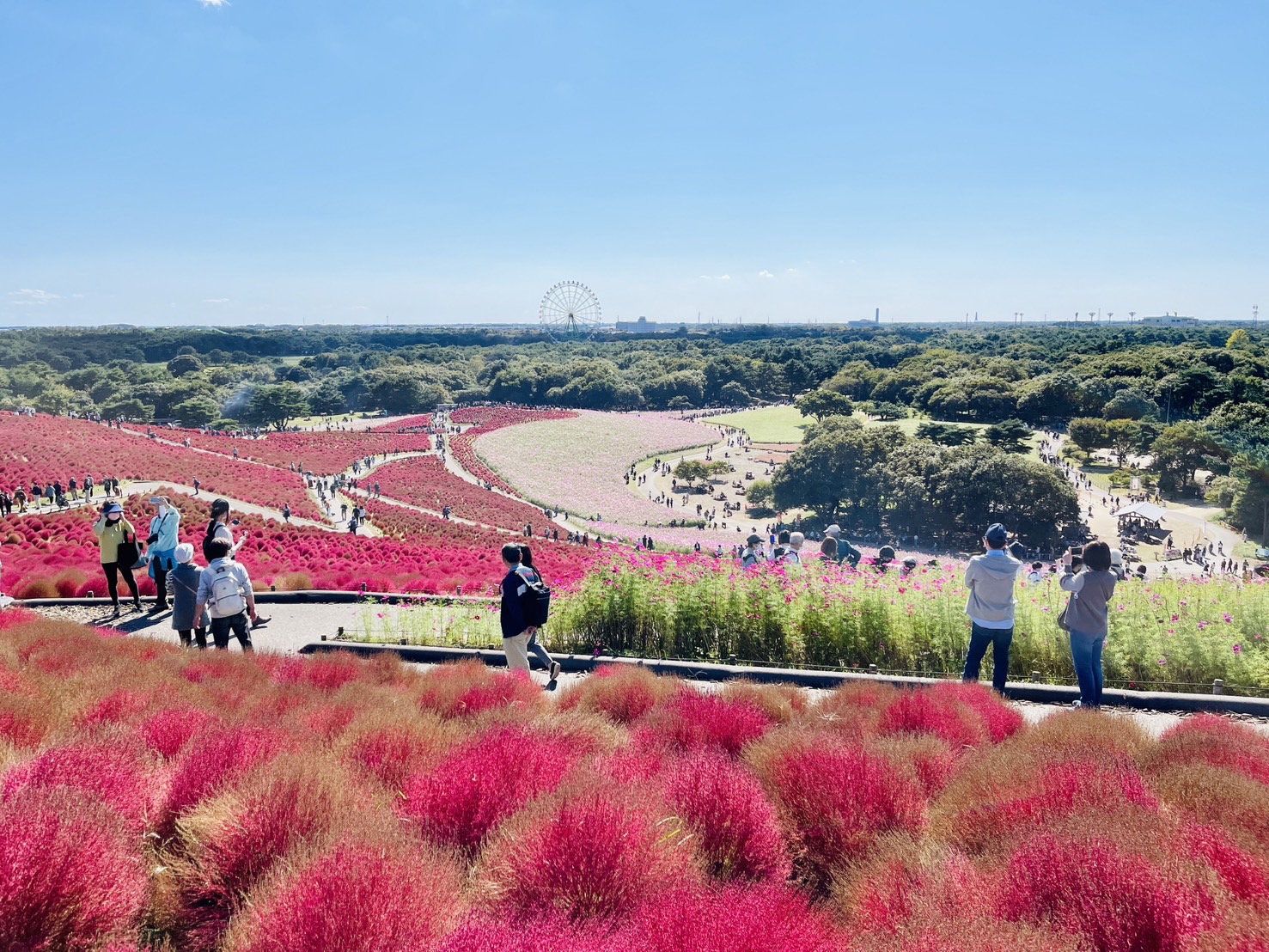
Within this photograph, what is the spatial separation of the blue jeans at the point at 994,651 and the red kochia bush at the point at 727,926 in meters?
5.20

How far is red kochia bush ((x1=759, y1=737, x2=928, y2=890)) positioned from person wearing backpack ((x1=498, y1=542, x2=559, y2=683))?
3.60m

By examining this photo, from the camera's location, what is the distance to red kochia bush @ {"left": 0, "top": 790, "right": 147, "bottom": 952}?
246 cm

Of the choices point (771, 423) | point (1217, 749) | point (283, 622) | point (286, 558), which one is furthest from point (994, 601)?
point (771, 423)

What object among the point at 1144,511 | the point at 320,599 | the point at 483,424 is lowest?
the point at 483,424

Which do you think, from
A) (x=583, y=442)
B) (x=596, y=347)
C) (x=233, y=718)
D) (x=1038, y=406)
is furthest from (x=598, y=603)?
(x=596, y=347)

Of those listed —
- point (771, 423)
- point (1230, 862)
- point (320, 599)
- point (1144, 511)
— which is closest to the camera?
point (1230, 862)

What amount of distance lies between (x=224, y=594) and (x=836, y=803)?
688 cm

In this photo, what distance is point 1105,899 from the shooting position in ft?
8.58

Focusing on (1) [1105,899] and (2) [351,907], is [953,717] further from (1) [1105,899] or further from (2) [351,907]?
(2) [351,907]

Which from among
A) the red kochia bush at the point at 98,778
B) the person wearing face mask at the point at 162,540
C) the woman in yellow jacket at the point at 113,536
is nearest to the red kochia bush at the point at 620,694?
the red kochia bush at the point at 98,778

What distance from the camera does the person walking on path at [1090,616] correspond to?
6641 mm

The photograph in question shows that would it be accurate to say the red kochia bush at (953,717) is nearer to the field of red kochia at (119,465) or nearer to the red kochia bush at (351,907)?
the red kochia bush at (351,907)

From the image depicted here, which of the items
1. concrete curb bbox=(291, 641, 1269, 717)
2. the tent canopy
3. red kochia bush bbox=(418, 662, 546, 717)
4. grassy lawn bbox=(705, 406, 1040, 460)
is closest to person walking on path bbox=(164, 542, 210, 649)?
concrete curb bbox=(291, 641, 1269, 717)

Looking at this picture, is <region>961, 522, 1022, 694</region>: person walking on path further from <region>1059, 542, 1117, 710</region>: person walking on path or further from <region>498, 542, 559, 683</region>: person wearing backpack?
<region>498, 542, 559, 683</region>: person wearing backpack
